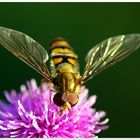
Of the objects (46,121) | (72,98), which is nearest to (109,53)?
(72,98)

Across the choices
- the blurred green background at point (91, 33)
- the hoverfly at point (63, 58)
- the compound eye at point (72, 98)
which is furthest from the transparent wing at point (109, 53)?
the blurred green background at point (91, 33)

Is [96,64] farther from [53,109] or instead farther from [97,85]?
[97,85]

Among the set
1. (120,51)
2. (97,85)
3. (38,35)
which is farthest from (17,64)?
(120,51)

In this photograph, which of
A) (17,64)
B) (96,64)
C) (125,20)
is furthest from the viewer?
(125,20)

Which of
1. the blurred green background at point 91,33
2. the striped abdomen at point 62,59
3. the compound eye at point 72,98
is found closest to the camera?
the compound eye at point 72,98

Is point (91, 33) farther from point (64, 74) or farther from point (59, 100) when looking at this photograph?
point (59, 100)

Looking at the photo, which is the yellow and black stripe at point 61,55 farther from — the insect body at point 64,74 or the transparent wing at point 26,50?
the transparent wing at point 26,50

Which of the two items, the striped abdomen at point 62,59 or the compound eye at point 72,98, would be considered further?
the striped abdomen at point 62,59
